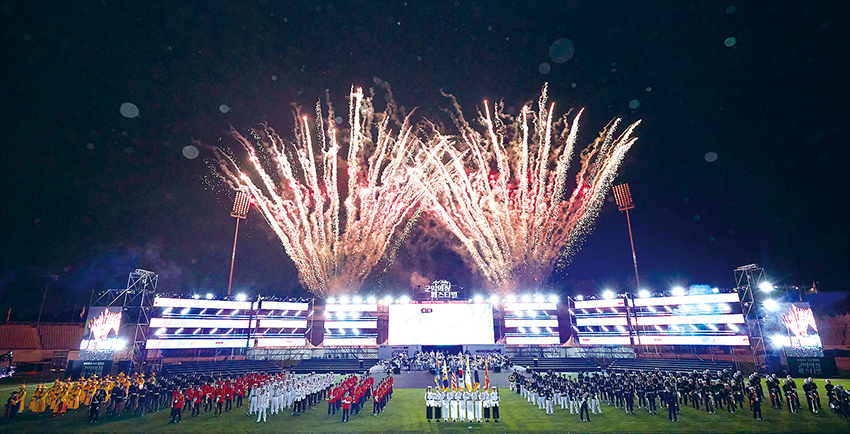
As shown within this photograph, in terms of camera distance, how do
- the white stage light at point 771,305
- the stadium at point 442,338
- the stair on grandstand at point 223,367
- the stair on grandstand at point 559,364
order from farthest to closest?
the stair on grandstand at point 559,364, the stair on grandstand at point 223,367, the white stage light at point 771,305, the stadium at point 442,338

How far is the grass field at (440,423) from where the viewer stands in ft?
53.4

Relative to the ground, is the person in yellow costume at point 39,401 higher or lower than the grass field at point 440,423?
higher

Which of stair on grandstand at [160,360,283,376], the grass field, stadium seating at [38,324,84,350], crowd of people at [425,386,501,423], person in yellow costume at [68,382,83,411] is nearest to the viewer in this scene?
the grass field

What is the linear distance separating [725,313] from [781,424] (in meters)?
25.4

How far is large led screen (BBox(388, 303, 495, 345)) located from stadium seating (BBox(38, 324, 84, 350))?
3737cm

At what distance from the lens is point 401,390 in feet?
91.5

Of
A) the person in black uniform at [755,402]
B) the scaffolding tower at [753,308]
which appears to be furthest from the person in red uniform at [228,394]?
the scaffolding tower at [753,308]

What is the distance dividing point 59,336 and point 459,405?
5225 centimetres

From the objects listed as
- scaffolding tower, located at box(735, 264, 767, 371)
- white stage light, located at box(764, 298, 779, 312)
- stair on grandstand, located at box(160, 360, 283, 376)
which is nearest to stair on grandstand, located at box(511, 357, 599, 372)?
scaffolding tower, located at box(735, 264, 767, 371)

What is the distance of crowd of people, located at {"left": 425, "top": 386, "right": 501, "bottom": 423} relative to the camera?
17625mm

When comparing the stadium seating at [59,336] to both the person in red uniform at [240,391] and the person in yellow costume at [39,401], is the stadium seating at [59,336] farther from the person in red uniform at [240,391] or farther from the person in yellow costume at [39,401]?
the person in red uniform at [240,391]

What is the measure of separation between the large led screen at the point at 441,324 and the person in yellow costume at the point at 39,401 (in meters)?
31.1

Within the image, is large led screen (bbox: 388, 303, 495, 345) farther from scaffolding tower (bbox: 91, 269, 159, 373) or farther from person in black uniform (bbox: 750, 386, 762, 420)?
person in black uniform (bbox: 750, 386, 762, 420)

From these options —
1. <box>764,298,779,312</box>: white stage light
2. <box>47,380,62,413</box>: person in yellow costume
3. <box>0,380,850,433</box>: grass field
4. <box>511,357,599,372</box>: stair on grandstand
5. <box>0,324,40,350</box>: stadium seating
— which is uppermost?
<box>764,298,779,312</box>: white stage light
